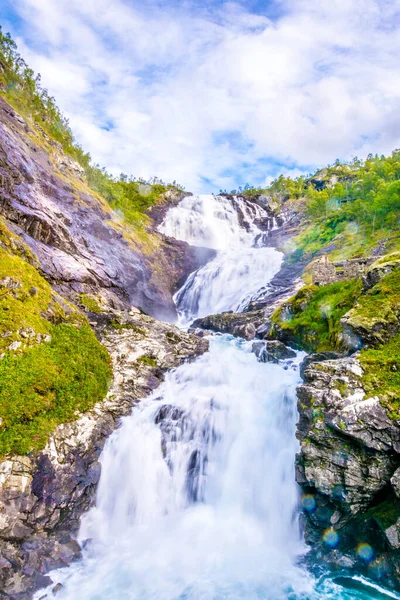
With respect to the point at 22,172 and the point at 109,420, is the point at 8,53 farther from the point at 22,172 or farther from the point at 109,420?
the point at 109,420

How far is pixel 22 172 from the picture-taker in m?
28.9

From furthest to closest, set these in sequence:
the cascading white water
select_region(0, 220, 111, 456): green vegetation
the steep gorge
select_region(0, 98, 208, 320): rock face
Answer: the cascading white water
select_region(0, 98, 208, 320): rock face
select_region(0, 220, 111, 456): green vegetation
the steep gorge

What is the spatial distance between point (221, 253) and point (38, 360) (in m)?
39.1

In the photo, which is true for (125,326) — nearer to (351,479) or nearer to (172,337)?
(172,337)

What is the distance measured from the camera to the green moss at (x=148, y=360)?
19297mm

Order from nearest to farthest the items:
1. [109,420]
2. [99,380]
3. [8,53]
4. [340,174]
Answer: [109,420] < [99,380] < [8,53] < [340,174]

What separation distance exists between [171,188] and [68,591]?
236 feet

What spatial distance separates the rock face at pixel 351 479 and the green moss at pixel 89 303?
14970mm

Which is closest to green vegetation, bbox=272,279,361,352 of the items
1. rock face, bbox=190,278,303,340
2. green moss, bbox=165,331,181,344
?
rock face, bbox=190,278,303,340

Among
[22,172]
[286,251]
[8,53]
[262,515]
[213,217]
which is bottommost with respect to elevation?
[262,515]

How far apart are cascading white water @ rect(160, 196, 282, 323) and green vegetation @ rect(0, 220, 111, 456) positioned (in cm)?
1888

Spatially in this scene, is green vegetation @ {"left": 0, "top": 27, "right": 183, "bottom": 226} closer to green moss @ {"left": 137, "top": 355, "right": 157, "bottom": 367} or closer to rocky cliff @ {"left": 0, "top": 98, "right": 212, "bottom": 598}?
rocky cliff @ {"left": 0, "top": 98, "right": 212, "bottom": 598}

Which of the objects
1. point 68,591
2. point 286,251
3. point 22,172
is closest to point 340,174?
point 286,251

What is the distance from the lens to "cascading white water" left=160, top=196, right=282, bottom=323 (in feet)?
125
